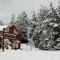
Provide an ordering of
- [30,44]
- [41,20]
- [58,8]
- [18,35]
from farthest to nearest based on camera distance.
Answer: [18,35] < [30,44] < [41,20] < [58,8]

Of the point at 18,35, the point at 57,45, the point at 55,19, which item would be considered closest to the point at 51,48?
the point at 57,45

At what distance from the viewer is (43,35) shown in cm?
4334

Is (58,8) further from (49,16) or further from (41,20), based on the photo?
(41,20)

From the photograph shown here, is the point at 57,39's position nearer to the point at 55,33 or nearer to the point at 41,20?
the point at 55,33

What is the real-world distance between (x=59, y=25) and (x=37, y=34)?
9457mm

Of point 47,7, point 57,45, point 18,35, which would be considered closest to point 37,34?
point 47,7

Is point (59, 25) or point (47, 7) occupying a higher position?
point (47, 7)

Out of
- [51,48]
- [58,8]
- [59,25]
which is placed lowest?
[51,48]

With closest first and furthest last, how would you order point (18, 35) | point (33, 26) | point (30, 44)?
point (30, 44)
point (33, 26)
point (18, 35)

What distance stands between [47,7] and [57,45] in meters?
8.26

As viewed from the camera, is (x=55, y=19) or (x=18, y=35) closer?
(x=55, y=19)

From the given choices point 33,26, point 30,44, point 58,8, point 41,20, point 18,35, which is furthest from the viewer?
point 18,35

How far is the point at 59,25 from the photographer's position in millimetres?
40125

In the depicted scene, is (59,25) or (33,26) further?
(33,26)
